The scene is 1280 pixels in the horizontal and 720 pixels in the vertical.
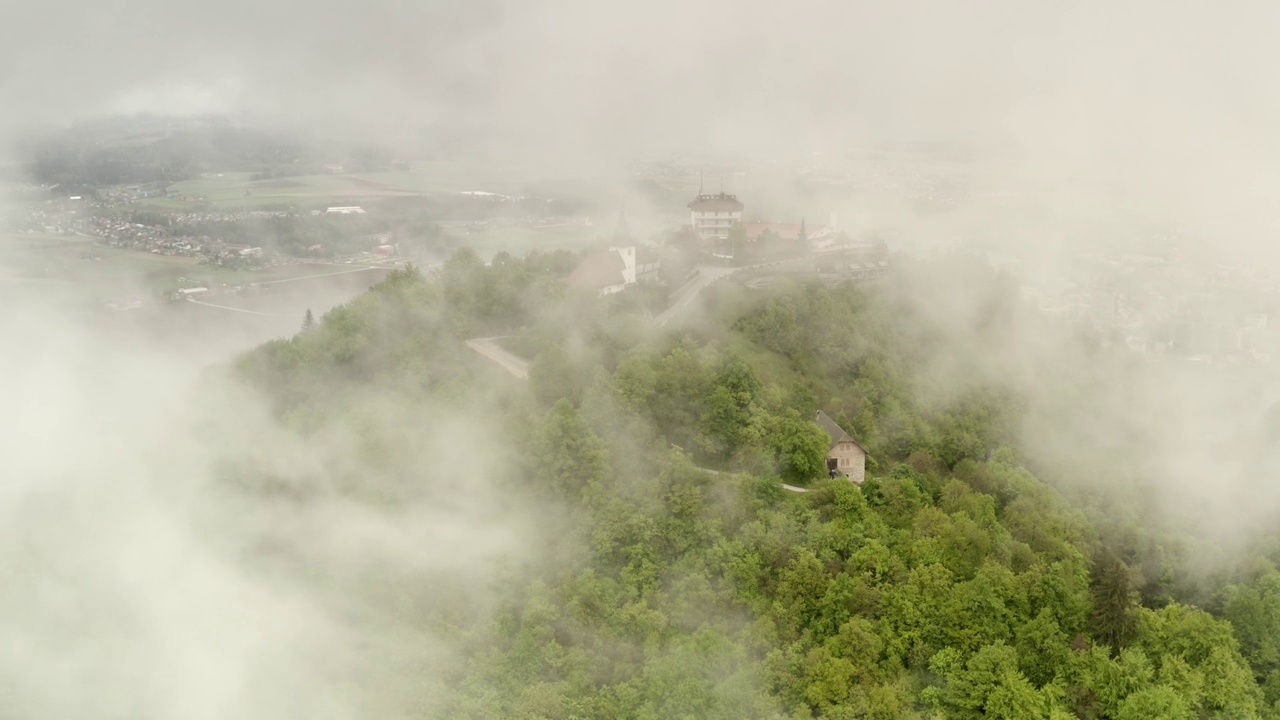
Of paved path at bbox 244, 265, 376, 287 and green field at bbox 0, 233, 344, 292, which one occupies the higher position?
green field at bbox 0, 233, 344, 292

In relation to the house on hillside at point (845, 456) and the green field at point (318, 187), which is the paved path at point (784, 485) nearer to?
the house on hillside at point (845, 456)

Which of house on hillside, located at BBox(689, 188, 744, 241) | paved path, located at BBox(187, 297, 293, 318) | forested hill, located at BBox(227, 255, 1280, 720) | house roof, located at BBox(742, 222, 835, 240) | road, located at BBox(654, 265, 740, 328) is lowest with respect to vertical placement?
forested hill, located at BBox(227, 255, 1280, 720)

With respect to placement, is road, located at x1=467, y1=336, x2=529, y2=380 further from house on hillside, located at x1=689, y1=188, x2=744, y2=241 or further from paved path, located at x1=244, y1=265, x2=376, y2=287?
house on hillside, located at x1=689, y1=188, x2=744, y2=241

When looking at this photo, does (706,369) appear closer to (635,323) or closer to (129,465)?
(635,323)

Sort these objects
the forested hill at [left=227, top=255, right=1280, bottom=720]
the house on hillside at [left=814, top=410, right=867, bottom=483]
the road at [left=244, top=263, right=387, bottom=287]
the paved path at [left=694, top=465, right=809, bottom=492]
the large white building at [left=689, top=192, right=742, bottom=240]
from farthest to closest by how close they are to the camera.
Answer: the large white building at [left=689, top=192, right=742, bottom=240], the road at [left=244, top=263, right=387, bottom=287], the house on hillside at [left=814, top=410, right=867, bottom=483], the paved path at [left=694, top=465, right=809, bottom=492], the forested hill at [left=227, top=255, right=1280, bottom=720]

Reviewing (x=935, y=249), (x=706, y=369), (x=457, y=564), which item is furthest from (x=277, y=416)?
(x=935, y=249)

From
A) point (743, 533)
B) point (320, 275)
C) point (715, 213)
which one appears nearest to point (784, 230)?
point (715, 213)

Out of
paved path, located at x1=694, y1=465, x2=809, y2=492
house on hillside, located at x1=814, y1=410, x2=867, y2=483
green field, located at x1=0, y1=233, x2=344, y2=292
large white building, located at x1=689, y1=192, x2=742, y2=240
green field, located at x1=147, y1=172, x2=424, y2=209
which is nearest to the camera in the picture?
paved path, located at x1=694, y1=465, x2=809, y2=492

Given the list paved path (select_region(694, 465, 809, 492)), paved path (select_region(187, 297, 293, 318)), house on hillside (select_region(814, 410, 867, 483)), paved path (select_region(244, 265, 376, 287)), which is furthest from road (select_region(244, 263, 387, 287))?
house on hillside (select_region(814, 410, 867, 483))
